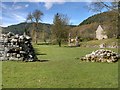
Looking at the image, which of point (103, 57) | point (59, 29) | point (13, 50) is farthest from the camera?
point (59, 29)

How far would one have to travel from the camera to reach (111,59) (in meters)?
16.2

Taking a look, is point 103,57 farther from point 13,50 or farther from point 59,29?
point 59,29

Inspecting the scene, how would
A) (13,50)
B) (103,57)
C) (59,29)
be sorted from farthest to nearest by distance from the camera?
1. (59,29)
2. (13,50)
3. (103,57)

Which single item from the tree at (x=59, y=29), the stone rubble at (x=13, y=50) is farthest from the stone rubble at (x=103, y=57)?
the tree at (x=59, y=29)

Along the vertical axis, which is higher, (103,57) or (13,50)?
(13,50)

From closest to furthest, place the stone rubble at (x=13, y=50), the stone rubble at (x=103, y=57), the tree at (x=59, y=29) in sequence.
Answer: the stone rubble at (x=103, y=57) < the stone rubble at (x=13, y=50) < the tree at (x=59, y=29)

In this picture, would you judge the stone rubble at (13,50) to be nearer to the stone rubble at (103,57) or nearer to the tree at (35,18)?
the stone rubble at (103,57)

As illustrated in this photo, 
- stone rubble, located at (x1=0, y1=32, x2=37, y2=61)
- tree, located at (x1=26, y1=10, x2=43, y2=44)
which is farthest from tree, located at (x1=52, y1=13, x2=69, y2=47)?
stone rubble, located at (x1=0, y1=32, x2=37, y2=61)

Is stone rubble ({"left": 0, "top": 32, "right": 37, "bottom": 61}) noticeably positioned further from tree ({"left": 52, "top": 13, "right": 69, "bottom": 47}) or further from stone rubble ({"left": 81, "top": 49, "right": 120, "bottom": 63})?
tree ({"left": 52, "top": 13, "right": 69, "bottom": 47})

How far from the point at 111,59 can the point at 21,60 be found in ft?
17.5

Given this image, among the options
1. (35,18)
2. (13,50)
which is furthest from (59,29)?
(13,50)

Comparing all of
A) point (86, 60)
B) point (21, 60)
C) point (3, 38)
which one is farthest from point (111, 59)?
point (3, 38)

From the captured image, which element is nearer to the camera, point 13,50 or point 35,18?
point 13,50

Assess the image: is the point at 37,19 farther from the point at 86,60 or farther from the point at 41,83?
the point at 41,83
